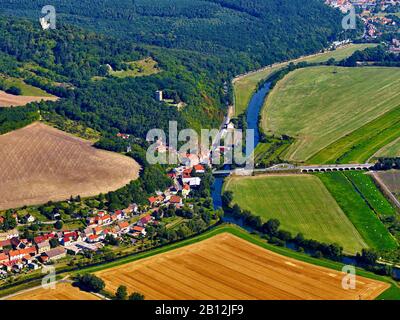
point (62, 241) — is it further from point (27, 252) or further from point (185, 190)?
point (185, 190)

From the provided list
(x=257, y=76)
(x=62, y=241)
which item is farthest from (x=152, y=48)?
(x=62, y=241)

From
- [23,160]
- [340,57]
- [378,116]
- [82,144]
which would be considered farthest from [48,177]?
[340,57]

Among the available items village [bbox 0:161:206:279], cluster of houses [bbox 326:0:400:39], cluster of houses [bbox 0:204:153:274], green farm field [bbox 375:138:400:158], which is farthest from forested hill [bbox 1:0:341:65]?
cluster of houses [bbox 0:204:153:274]

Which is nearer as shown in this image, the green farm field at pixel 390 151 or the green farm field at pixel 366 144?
the green farm field at pixel 366 144

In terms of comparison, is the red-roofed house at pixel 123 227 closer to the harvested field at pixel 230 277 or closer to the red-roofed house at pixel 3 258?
the harvested field at pixel 230 277

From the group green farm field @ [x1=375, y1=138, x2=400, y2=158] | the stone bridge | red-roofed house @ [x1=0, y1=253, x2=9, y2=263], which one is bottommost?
red-roofed house @ [x1=0, y1=253, x2=9, y2=263]

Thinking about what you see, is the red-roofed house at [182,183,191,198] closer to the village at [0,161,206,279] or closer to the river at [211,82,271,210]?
the village at [0,161,206,279]

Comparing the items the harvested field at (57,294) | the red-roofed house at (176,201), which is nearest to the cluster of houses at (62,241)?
the red-roofed house at (176,201)
